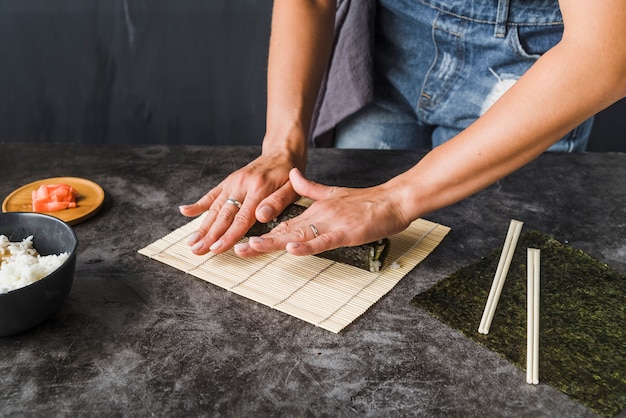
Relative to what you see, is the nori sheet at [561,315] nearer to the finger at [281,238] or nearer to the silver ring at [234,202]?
the finger at [281,238]

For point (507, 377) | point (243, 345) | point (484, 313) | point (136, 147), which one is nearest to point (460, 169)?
point (484, 313)

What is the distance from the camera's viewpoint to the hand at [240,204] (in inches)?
54.0

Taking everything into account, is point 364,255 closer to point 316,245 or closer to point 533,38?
point 316,245

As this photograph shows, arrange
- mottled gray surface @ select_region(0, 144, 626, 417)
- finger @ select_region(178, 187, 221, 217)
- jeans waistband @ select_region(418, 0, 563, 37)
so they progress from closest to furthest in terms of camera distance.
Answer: mottled gray surface @ select_region(0, 144, 626, 417) < finger @ select_region(178, 187, 221, 217) < jeans waistband @ select_region(418, 0, 563, 37)

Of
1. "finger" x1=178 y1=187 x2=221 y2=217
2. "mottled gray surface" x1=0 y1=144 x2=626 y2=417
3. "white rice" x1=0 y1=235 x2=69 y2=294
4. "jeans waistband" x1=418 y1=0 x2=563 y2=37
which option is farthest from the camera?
"jeans waistband" x1=418 y1=0 x2=563 y2=37

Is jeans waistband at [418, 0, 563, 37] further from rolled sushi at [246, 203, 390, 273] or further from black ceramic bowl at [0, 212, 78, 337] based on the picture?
black ceramic bowl at [0, 212, 78, 337]

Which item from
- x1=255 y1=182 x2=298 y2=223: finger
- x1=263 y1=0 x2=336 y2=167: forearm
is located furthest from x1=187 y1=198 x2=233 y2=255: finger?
x1=263 y1=0 x2=336 y2=167: forearm

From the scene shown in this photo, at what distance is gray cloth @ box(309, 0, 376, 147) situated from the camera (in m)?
1.95

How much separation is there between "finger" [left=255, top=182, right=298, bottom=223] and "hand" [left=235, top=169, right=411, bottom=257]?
0.21 ft

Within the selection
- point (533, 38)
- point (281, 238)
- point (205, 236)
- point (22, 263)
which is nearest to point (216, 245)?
point (205, 236)

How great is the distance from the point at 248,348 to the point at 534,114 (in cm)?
72

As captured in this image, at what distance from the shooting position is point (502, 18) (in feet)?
5.49

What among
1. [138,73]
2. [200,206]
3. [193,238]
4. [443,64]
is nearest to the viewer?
[193,238]

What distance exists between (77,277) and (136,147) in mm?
676
